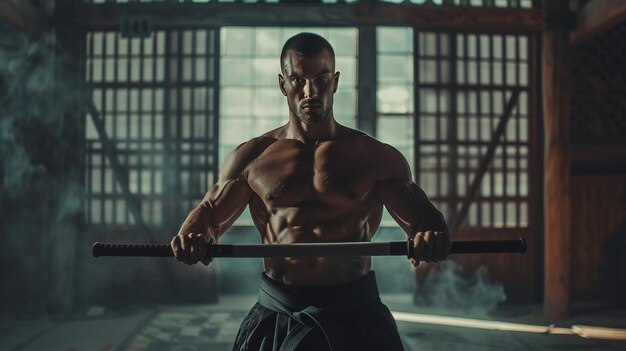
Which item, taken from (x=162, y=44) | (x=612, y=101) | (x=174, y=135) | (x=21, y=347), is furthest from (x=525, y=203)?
(x=21, y=347)

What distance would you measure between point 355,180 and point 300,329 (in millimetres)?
611

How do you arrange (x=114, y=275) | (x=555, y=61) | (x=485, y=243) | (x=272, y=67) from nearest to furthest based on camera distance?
(x=485, y=243) < (x=555, y=61) < (x=114, y=275) < (x=272, y=67)

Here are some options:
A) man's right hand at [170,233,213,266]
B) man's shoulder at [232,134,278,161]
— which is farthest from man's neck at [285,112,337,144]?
man's right hand at [170,233,213,266]

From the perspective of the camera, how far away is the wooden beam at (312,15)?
562 cm

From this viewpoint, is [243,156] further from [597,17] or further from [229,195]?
[597,17]

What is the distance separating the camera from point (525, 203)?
21.3 feet

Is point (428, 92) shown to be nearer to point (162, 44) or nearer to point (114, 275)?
point (162, 44)

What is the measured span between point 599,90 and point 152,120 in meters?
5.57

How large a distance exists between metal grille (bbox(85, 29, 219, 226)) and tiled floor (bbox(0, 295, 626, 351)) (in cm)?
131

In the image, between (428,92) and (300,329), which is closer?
(300,329)

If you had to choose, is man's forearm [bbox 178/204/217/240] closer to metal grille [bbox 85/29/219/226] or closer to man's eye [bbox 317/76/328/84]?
man's eye [bbox 317/76/328/84]

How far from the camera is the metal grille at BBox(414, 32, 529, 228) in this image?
6441 mm

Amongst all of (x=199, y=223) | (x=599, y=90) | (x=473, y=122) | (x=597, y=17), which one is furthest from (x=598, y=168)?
(x=199, y=223)

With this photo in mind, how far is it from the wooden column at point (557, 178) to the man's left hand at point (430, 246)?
443cm
